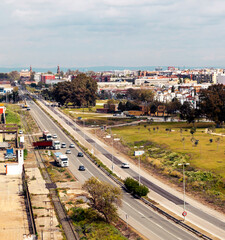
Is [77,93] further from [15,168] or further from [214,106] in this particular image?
[15,168]

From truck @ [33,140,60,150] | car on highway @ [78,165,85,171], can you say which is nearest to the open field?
car on highway @ [78,165,85,171]

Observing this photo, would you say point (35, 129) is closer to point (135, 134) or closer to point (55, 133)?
point (55, 133)

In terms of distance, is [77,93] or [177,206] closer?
[177,206]

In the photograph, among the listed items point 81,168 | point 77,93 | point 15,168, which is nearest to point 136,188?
point 81,168

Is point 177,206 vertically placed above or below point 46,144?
below

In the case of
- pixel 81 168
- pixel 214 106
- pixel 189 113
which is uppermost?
pixel 214 106

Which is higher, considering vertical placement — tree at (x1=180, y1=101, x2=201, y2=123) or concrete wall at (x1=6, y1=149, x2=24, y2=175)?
tree at (x1=180, y1=101, x2=201, y2=123)

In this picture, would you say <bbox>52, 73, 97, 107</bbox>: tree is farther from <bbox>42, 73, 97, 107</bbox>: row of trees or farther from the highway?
the highway

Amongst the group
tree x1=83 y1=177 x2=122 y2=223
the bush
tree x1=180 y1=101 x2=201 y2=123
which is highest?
tree x1=180 y1=101 x2=201 y2=123

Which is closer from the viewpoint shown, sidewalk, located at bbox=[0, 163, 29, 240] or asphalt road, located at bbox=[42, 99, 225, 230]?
sidewalk, located at bbox=[0, 163, 29, 240]
